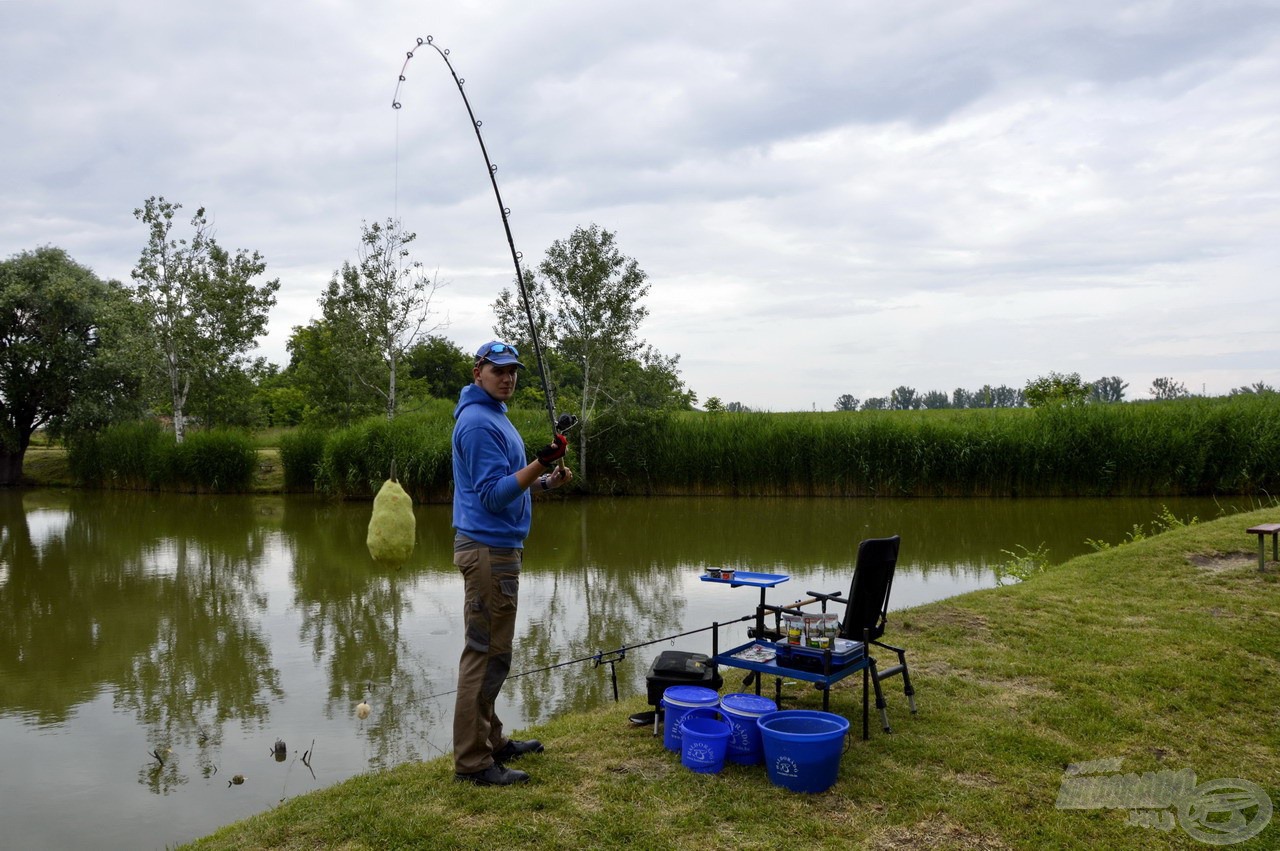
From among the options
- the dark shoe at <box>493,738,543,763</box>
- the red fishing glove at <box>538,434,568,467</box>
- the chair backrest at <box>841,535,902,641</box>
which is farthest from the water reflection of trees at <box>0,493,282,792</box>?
the chair backrest at <box>841,535,902,641</box>

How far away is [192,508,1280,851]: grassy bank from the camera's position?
3.61 m

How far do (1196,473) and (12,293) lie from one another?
30.3m

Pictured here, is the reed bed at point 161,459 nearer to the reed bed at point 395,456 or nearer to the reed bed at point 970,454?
the reed bed at point 395,456

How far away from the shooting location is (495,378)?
167 inches

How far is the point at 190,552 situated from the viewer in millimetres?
13383

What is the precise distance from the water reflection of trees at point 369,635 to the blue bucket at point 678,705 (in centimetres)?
158

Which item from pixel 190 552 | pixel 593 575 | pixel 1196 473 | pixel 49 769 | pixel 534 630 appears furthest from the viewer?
pixel 1196 473

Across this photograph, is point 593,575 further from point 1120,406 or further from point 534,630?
point 1120,406

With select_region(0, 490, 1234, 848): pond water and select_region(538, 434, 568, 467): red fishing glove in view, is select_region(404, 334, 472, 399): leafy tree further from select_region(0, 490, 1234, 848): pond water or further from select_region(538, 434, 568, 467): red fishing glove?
select_region(538, 434, 568, 467): red fishing glove

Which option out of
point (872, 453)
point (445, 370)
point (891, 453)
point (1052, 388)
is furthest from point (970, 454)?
point (445, 370)

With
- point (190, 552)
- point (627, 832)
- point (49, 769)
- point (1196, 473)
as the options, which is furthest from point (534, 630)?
point (1196, 473)

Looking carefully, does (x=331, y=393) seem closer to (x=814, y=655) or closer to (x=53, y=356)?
(x=53, y=356)

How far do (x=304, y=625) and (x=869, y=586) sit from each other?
5.93 m

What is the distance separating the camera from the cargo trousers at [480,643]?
407cm
